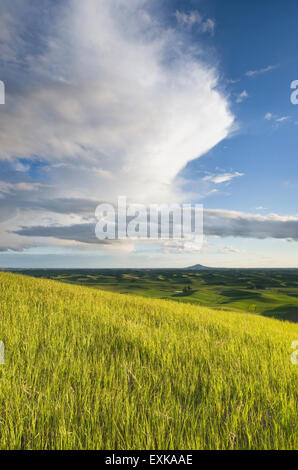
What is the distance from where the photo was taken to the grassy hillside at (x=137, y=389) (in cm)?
238

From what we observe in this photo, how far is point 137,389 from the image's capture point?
310cm

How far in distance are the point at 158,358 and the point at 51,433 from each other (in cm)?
204

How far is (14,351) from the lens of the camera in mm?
3904

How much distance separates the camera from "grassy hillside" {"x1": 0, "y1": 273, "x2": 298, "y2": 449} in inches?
93.5

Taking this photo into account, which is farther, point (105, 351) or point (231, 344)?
point (231, 344)

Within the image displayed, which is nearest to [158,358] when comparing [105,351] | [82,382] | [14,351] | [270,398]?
[105,351]

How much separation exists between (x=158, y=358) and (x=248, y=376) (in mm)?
1451
